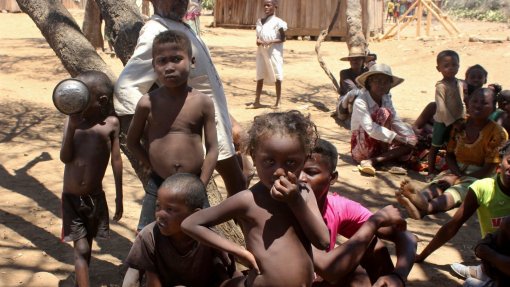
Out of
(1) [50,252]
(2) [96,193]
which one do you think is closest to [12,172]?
(1) [50,252]

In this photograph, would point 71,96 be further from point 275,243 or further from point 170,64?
point 275,243

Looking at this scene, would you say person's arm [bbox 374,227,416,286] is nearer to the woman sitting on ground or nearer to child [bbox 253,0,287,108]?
the woman sitting on ground

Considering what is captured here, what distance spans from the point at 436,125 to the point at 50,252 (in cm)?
363

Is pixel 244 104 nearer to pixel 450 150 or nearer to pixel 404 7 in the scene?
pixel 450 150

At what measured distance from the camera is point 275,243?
233 cm

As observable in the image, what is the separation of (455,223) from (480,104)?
144cm

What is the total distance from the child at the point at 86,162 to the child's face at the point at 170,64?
1.65 ft

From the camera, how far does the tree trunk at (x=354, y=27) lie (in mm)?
8320

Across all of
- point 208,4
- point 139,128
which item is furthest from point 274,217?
point 208,4

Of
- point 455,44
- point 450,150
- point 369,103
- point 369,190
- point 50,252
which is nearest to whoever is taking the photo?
point 50,252

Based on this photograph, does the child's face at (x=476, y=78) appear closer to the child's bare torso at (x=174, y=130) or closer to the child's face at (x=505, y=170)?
the child's face at (x=505, y=170)

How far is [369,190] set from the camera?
5.68m

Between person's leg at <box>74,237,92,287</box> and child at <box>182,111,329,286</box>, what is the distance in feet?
3.63

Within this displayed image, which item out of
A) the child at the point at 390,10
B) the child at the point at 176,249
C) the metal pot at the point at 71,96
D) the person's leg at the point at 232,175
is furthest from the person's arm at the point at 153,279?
the child at the point at 390,10
